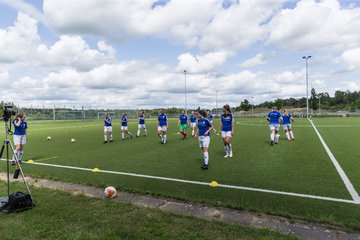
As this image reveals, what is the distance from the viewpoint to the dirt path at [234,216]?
4.36 m

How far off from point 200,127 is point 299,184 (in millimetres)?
3695

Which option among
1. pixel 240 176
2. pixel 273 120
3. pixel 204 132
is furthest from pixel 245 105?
pixel 240 176

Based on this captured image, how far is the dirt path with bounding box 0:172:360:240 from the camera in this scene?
4.36 metres

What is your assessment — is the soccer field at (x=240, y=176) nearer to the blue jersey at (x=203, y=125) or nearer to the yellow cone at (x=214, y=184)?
the yellow cone at (x=214, y=184)

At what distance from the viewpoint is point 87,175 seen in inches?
330

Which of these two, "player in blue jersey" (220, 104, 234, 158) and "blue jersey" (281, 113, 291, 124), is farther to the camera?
"blue jersey" (281, 113, 291, 124)

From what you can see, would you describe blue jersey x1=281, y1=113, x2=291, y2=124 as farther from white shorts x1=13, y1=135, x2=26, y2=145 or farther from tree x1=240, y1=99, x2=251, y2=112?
tree x1=240, y1=99, x2=251, y2=112

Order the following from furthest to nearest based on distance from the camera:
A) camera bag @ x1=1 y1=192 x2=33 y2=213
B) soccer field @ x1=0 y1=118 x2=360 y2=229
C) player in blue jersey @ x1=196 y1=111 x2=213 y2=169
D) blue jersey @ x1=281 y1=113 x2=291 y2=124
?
blue jersey @ x1=281 y1=113 x2=291 y2=124, player in blue jersey @ x1=196 y1=111 x2=213 y2=169, soccer field @ x1=0 y1=118 x2=360 y2=229, camera bag @ x1=1 y1=192 x2=33 y2=213

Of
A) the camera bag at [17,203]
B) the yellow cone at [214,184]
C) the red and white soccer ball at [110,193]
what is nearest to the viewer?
the camera bag at [17,203]

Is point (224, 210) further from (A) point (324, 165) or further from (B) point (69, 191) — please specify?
(A) point (324, 165)

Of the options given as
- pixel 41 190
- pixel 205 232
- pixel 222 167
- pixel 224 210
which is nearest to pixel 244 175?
pixel 222 167

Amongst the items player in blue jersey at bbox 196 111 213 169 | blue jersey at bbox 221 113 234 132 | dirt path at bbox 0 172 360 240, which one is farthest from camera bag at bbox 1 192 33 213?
blue jersey at bbox 221 113 234 132

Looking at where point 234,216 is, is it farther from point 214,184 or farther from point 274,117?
point 274,117

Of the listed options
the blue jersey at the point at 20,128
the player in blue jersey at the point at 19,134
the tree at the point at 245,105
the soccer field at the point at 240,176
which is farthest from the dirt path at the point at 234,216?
the tree at the point at 245,105
